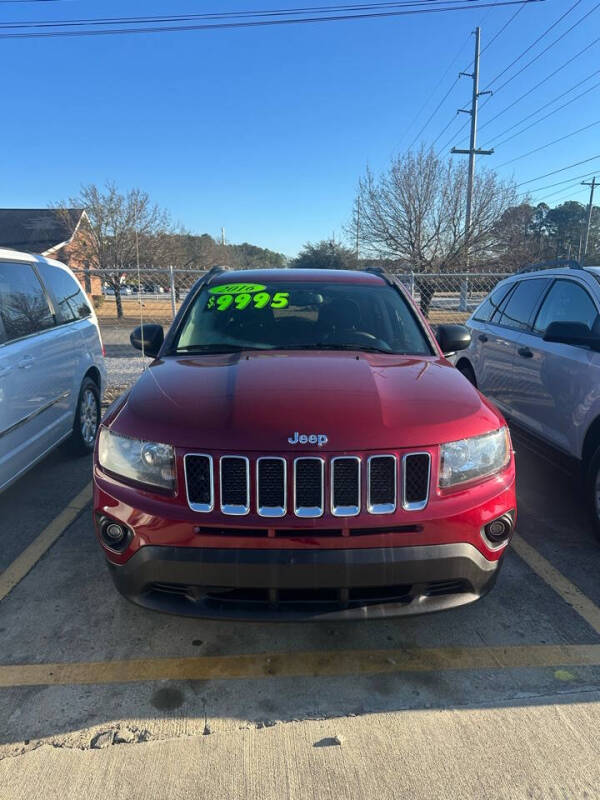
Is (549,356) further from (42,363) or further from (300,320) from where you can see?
(42,363)

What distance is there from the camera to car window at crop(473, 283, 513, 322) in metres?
5.85

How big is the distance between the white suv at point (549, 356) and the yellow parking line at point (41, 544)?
3.69m

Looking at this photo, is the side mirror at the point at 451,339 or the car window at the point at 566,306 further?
the car window at the point at 566,306

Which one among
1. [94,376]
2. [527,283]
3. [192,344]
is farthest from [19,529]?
[527,283]

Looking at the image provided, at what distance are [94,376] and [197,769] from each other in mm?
4548

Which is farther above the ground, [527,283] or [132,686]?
[527,283]

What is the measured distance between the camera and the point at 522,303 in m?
5.30

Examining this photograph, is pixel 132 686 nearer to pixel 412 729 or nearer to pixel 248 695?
pixel 248 695

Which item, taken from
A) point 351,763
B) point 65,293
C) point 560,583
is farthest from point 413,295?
point 351,763

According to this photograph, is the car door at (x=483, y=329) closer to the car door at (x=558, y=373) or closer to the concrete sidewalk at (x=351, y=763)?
the car door at (x=558, y=373)

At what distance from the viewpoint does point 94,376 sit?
583 cm

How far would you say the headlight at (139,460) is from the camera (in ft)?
7.47

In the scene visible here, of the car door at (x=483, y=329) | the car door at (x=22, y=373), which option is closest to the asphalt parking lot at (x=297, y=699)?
the car door at (x=22, y=373)

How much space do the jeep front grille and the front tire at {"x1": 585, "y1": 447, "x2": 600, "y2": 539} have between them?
6.83 feet
